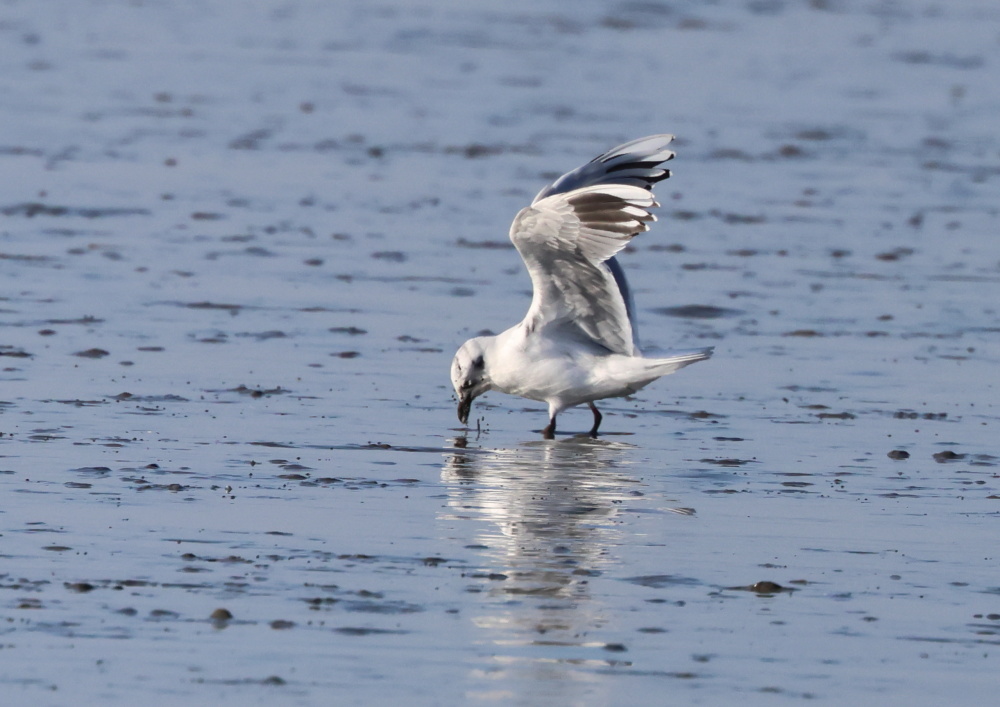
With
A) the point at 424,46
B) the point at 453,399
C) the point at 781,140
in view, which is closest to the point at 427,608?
the point at 453,399

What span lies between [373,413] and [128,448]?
69.1 inches

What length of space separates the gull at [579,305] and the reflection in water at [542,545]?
1.31ft

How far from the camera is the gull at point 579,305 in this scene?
34.2 ft

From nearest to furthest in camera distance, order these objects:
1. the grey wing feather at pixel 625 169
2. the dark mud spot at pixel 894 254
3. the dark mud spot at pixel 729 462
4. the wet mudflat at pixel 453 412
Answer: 1. the wet mudflat at pixel 453 412
2. the dark mud spot at pixel 729 462
3. the grey wing feather at pixel 625 169
4. the dark mud spot at pixel 894 254

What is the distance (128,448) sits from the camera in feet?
31.6

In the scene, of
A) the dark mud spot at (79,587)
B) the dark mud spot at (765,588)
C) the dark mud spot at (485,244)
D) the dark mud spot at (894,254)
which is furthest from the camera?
the dark mud spot at (894,254)

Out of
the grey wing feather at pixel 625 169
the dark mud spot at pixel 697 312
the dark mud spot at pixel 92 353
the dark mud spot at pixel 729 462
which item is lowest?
the dark mud spot at pixel 92 353

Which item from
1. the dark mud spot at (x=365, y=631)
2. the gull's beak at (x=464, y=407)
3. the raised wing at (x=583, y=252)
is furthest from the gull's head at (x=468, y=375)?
the dark mud spot at (x=365, y=631)

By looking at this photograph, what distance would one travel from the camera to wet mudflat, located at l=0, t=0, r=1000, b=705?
657cm

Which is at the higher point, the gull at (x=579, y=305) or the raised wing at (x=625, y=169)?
the raised wing at (x=625, y=169)

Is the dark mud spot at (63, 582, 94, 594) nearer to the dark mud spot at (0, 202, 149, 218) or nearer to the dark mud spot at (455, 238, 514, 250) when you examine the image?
the dark mud spot at (455, 238, 514, 250)

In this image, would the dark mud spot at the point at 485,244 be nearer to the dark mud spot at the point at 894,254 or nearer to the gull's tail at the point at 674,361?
the dark mud spot at the point at 894,254

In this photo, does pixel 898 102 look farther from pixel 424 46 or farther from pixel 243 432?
pixel 243 432

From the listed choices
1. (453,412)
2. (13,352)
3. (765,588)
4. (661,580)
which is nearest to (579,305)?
(453,412)
